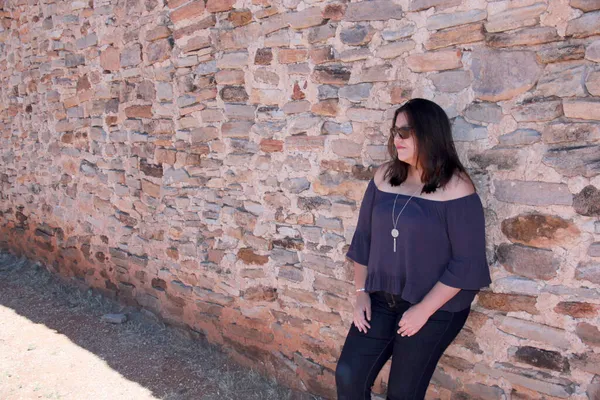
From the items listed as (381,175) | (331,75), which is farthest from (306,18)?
(381,175)

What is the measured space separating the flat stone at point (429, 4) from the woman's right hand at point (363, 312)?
1.28m

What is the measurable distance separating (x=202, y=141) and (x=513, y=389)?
2356mm

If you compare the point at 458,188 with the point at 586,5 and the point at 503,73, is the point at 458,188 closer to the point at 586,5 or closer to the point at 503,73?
the point at 503,73

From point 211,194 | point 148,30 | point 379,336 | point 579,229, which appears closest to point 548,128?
point 579,229

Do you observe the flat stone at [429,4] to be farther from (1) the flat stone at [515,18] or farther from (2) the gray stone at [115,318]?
(2) the gray stone at [115,318]

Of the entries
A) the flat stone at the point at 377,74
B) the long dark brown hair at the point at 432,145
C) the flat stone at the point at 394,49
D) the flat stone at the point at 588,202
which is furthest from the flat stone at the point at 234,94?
the flat stone at the point at 588,202

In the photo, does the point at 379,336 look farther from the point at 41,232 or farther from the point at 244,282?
the point at 41,232

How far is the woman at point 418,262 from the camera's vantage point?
2.11 m

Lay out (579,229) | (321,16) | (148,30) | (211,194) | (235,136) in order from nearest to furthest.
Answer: (579,229) → (321,16) → (235,136) → (211,194) → (148,30)

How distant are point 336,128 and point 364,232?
0.67 metres

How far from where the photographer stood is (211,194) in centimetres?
365

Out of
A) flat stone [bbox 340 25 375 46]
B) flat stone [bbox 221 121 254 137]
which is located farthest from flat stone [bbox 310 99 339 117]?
flat stone [bbox 221 121 254 137]

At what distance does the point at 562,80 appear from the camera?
82.7 inches

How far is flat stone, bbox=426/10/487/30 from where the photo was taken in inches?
89.8
